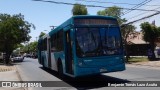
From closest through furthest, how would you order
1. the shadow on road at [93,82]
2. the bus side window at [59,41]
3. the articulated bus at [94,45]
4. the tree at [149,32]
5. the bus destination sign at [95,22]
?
1. the articulated bus at [94,45]
2. the shadow on road at [93,82]
3. the bus destination sign at [95,22]
4. the bus side window at [59,41]
5. the tree at [149,32]

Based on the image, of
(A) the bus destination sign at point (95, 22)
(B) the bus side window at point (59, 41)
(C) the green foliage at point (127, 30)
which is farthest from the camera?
(C) the green foliage at point (127, 30)

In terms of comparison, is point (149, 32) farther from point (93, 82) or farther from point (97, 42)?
point (97, 42)

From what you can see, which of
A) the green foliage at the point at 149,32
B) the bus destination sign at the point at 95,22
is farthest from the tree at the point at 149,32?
the bus destination sign at the point at 95,22

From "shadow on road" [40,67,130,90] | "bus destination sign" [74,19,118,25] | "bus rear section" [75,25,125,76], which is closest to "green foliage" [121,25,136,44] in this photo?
"shadow on road" [40,67,130,90]

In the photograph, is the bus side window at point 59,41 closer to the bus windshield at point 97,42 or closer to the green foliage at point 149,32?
the bus windshield at point 97,42

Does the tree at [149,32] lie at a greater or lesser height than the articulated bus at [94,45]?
greater

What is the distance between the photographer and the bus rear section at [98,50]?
1384 cm

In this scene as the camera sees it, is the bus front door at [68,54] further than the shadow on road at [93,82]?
Yes

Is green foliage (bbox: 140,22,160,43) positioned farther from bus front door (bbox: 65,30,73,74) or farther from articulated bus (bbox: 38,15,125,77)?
articulated bus (bbox: 38,15,125,77)

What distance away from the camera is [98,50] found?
14078mm

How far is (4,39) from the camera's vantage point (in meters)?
51.8

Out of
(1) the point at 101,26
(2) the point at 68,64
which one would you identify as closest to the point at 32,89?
(2) the point at 68,64

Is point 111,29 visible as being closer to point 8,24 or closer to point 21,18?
point 8,24

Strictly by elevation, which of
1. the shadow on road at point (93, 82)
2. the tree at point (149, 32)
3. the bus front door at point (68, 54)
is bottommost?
the shadow on road at point (93, 82)
